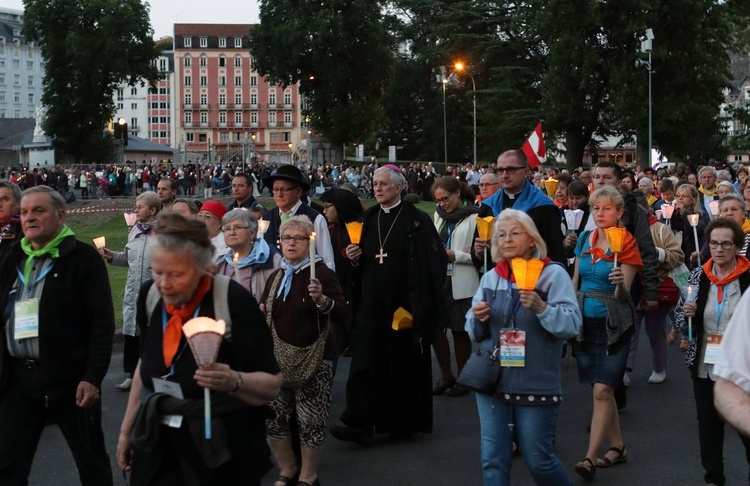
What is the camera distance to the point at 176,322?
396 centimetres

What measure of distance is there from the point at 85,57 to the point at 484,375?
6796cm

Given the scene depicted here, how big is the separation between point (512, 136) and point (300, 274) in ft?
150

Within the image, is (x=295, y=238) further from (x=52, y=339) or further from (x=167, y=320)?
(x=167, y=320)

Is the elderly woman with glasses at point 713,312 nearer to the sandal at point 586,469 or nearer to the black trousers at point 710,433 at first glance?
the black trousers at point 710,433

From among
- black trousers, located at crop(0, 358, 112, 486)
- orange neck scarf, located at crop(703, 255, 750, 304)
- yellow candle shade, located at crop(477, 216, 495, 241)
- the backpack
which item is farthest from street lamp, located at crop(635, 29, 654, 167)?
the backpack

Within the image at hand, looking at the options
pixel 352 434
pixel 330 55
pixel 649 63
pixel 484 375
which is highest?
pixel 330 55

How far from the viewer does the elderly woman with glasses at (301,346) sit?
21.3 ft

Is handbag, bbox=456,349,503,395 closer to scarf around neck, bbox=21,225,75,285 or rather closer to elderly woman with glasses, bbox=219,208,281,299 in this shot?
elderly woman with glasses, bbox=219,208,281,299

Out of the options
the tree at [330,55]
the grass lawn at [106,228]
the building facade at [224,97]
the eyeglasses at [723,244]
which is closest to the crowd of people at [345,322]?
the eyeglasses at [723,244]

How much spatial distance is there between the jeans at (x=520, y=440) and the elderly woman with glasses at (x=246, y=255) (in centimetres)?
231

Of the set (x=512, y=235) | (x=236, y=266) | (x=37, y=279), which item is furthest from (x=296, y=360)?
(x=512, y=235)

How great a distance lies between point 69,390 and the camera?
550cm

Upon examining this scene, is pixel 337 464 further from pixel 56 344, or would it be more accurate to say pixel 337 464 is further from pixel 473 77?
pixel 473 77

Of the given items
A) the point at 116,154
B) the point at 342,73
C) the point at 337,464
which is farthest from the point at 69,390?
the point at 116,154
